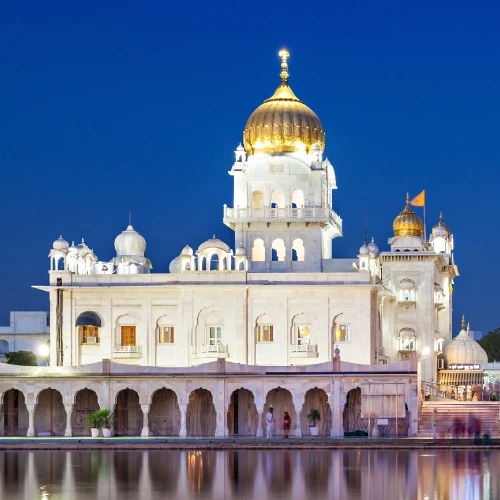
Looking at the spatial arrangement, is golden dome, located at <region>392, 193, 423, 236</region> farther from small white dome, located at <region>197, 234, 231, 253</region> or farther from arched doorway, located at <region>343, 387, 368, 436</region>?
arched doorway, located at <region>343, 387, 368, 436</region>

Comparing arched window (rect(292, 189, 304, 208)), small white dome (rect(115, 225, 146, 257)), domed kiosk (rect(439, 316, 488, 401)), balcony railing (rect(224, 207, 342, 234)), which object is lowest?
domed kiosk (rect(439, 316, 488, 401))

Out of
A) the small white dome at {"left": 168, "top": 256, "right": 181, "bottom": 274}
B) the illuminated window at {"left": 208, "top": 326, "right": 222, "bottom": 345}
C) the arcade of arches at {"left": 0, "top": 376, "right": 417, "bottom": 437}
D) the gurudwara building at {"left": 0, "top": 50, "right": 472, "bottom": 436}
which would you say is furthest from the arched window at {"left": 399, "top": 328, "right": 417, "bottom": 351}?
the arcade of arches at {"left": 0, "top": 376, "right": 417, "bottom": 437}

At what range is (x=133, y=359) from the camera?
230ft

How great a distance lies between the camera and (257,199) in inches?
2987

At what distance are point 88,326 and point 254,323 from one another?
8706 millimetres

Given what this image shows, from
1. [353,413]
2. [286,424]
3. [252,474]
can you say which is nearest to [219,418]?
[286,424]

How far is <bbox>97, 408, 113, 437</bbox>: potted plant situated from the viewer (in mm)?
61188

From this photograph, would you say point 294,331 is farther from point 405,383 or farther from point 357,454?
→ point 357,454

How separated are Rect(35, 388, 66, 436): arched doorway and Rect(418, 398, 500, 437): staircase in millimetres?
17159

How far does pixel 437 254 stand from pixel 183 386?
27.1m

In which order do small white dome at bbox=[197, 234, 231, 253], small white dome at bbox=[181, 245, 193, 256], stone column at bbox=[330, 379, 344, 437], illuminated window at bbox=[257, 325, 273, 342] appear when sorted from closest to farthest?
stone column at bbox=[330, 379, 344, 437] → illuminated window at bbox=[257, 325, 273, 342] → small white dome at bbox=[197, 234, 231, 253] → small white dome at bbox=[181, 245, 193, 256]

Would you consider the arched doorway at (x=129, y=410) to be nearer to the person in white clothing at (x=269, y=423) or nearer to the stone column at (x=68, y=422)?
the stone column at (x=68, y=422)

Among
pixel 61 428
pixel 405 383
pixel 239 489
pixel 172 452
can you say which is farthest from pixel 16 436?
pixel 239 489

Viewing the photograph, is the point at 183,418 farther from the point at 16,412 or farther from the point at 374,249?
the point at 374,249
